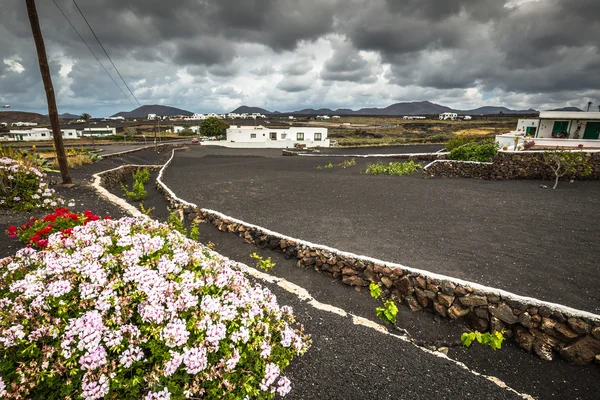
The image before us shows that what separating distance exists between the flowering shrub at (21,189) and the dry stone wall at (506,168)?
60.6 ft

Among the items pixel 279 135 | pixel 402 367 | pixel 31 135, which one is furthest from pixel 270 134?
pixel 31 135

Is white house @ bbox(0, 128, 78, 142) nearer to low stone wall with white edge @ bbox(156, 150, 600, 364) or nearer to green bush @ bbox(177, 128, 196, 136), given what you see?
green bush @ bbox(177, 128, 196, 136)

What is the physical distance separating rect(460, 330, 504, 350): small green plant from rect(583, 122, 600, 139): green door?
31.3 m

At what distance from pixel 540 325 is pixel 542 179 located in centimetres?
1493

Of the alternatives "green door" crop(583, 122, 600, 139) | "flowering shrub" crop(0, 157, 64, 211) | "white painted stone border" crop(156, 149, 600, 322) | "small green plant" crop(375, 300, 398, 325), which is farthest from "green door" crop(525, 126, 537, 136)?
"flowering shrub" crop(0, 157, 64, 211)

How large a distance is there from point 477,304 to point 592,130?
31347 mm

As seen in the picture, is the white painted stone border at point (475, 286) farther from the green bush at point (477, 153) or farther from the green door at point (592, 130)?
the green door at point (592, 130)

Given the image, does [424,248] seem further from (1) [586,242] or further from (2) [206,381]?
(2) [206,381]

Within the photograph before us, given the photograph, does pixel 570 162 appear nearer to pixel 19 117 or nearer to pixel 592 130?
pixel 592 130

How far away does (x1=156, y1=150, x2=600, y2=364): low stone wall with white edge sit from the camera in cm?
445

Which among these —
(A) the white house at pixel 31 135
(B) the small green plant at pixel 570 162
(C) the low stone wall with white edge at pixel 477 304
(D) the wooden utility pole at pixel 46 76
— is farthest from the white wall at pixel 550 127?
(A) the white house at pixel 31 135

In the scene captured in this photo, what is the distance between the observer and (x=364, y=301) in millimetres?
5852

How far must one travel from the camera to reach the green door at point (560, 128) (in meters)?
25.7

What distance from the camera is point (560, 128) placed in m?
26.2
